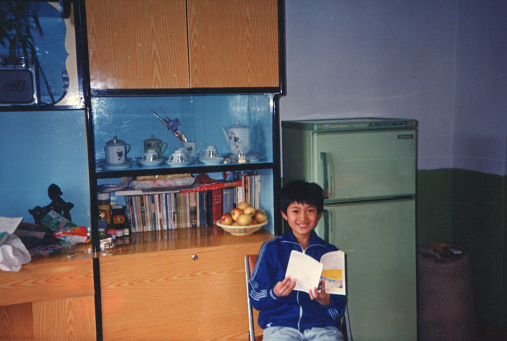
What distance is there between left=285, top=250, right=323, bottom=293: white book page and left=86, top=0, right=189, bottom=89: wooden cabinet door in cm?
115

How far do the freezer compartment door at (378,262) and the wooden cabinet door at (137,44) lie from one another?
1.21 metres

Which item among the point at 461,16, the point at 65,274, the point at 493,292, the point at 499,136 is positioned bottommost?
the point at 493,292

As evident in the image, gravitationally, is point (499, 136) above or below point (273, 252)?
above

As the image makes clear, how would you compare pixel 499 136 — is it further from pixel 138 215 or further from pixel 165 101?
pixel 138 215

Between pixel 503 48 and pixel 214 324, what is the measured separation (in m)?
2.60

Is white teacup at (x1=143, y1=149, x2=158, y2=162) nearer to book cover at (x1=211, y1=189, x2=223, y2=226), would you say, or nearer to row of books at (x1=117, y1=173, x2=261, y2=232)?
row of books at (x1=117, y1=173, x2=261, y2=232)

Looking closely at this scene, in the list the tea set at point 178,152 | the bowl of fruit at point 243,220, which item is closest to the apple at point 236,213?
the bowl of fruit at point 243,220

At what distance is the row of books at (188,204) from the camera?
2.79 m

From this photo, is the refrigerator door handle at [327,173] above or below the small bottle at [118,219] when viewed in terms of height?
above

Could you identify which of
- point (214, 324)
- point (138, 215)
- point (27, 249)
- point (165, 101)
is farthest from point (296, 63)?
point (27, 249)

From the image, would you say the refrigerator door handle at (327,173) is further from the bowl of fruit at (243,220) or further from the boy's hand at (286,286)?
the boy's hand at (286,286)

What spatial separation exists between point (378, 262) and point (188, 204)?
1243 mm

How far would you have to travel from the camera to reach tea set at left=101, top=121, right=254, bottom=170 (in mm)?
2639

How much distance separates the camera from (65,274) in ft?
7.79
